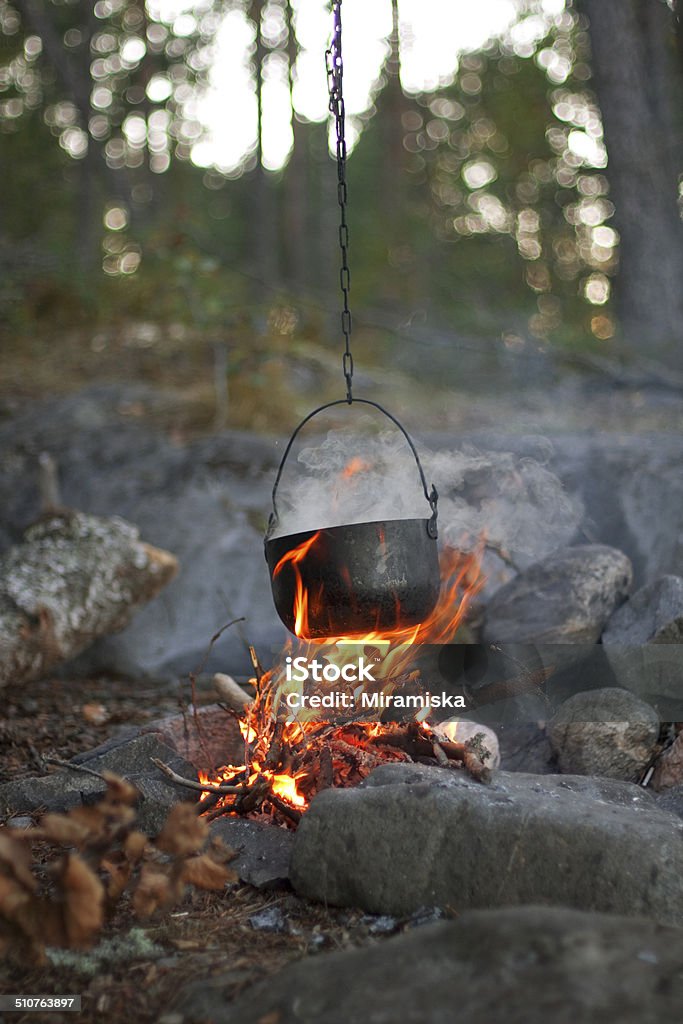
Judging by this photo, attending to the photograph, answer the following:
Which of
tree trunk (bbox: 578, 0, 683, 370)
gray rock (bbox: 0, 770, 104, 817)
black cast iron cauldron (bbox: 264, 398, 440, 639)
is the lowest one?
gray rock (bbox: 0, 770, 104, 817)

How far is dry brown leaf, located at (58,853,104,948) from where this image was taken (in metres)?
1.90

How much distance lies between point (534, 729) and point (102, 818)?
6.79 ft

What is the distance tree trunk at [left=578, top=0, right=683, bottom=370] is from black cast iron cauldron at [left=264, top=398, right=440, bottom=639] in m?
5.36

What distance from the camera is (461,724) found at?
10.8 ft

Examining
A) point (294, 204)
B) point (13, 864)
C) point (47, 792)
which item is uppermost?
point (294, 204)

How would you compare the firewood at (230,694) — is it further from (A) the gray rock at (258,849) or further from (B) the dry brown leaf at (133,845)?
(B) the dry brown leaf at (133,845)

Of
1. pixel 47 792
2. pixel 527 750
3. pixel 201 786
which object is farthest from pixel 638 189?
pixel 47 792

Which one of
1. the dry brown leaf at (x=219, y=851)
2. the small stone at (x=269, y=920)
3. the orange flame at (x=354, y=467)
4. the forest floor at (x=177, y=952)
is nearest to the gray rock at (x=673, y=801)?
the forest floor at (x=177, y=952)

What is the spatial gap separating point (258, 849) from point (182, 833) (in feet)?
1.78

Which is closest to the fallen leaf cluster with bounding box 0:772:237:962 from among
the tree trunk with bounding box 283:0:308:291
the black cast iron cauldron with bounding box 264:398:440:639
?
the black cast iron cauldron with bounding box 264:398:440:639

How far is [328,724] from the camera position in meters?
3.17

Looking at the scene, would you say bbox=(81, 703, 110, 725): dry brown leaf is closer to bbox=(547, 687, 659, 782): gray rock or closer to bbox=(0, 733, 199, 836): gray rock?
bbox=(0, 733, 199, 836): gray rock

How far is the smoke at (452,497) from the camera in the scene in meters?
4.33

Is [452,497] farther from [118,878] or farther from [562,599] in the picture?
[118,878]
